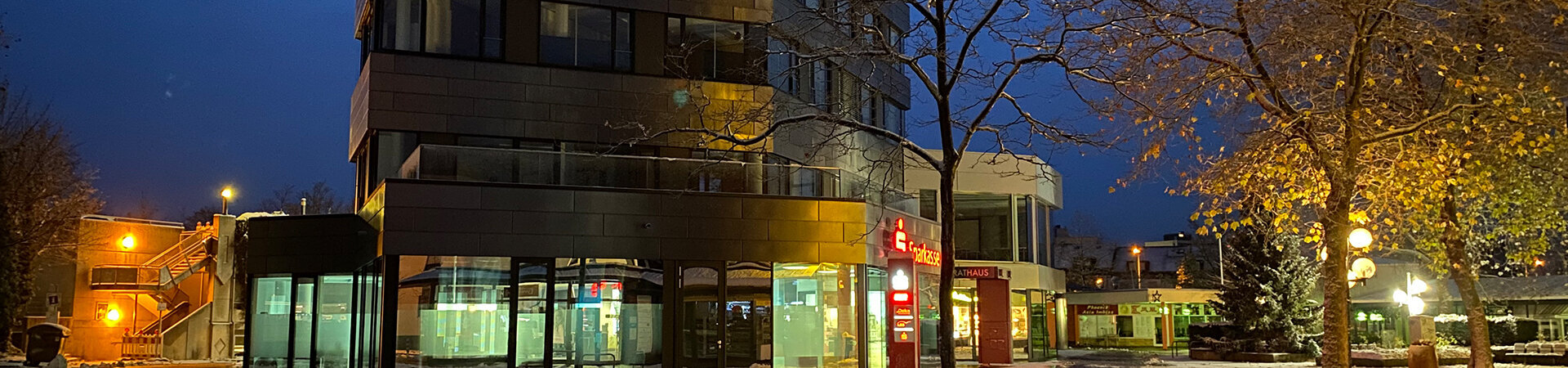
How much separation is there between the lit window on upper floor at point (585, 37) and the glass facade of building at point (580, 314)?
511 centimetres

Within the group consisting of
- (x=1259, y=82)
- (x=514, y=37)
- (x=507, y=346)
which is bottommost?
(x=507, y=346)

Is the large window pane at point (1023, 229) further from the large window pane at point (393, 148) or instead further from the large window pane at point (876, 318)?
the large window pane at point (393, 148)

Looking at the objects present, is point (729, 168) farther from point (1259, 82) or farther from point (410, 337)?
point (1259, 82)

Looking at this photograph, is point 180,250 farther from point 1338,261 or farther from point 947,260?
point 1338,261

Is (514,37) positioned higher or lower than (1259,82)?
higher

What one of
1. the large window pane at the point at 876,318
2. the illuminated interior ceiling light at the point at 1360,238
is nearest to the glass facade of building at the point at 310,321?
the large window pane at the point at 876,318

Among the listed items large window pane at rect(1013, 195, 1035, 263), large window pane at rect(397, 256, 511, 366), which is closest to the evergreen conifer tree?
large window pane at rect(1013, 195, 1035, 263)

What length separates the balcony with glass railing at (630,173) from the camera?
22969 millimetres

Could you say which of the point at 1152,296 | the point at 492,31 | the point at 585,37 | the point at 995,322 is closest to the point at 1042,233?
the point at 995,322

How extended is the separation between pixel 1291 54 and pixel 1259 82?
2115 millimetres

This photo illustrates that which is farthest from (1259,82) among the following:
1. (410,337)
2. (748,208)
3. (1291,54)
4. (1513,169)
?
(410,337)

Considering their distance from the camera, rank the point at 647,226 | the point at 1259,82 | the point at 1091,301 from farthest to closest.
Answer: the point at 1091,301 < the point at 647,226 < the point at 1259,82

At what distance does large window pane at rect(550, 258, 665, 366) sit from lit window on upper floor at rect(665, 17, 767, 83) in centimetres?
528

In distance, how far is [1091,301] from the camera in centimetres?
5931
